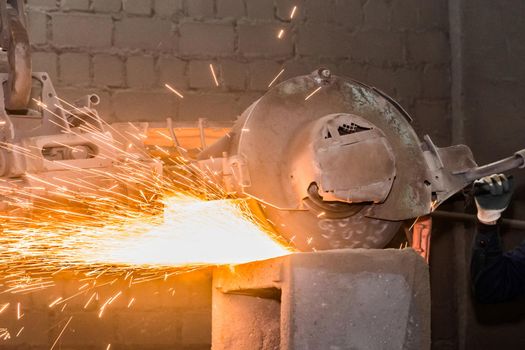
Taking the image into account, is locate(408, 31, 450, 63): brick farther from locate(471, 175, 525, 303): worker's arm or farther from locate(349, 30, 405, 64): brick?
locate(471, 175, 525, 303): worker's arm

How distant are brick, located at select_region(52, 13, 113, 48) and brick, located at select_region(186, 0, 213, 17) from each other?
1.35ft

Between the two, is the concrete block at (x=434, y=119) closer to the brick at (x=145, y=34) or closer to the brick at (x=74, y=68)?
the brick at (x=145, y=34)

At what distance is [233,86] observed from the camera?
3.89 metres

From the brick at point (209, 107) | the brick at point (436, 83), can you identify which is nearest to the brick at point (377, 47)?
the brick at point (436, 83)

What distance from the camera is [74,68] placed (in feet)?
12.2

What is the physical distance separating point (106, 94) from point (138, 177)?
4.42ft

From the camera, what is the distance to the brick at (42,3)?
3.68 m

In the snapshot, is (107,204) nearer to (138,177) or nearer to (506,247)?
(138,177)

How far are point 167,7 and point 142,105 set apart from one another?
523 millimetres

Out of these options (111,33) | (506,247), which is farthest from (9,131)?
(506,247)

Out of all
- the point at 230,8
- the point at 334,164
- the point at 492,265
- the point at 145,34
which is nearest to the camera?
the point at 334,164

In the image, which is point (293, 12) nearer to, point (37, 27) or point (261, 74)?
point (261, 74)

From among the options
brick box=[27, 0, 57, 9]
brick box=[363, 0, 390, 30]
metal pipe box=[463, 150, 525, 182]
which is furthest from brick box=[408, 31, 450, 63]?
brick box=[27, 0, 57, 9]

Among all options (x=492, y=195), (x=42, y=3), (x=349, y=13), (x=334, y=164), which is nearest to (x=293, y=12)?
(x=349, y=13)
